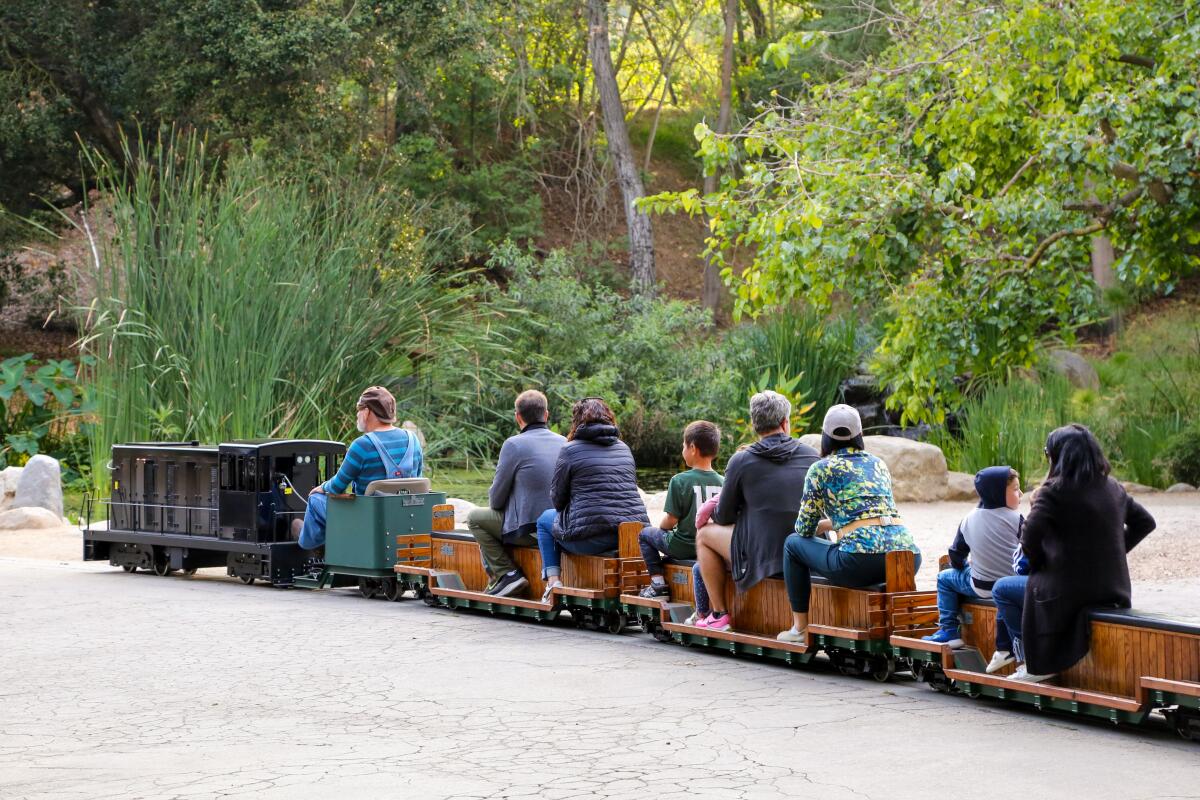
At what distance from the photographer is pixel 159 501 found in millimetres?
→ 13992

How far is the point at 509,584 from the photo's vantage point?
11.1m

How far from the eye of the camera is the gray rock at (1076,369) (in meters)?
26.7

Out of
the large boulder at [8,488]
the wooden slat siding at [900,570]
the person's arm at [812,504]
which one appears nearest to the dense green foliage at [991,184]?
the person's arm at [812,504]

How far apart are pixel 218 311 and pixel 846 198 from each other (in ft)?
26.4

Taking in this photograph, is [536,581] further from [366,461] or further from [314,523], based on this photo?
[314,523]

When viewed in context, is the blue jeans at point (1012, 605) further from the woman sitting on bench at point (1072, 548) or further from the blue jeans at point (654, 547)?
the blue jeans at point (654, 547)

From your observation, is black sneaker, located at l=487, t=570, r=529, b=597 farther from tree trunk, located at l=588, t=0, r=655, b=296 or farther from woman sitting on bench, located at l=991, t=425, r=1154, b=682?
tree trunk, located at l=588, t=0, r=655, b=296

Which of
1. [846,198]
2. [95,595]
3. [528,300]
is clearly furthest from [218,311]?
[528,300]

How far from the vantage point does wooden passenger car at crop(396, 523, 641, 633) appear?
1037cm

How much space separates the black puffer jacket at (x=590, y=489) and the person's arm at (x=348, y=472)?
7.41ft

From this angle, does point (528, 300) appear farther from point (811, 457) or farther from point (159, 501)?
point (811, 457)

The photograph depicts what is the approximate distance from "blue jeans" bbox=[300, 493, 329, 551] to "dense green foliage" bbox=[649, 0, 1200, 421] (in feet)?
16.0

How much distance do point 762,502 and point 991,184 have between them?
930cm

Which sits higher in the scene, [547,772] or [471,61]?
[471,61]
